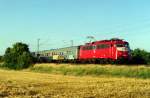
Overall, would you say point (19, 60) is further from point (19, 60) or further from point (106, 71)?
point (106, 71)

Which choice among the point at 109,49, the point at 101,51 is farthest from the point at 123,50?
the point at 101,51

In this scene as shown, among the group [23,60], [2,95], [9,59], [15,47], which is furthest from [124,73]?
[15,47]

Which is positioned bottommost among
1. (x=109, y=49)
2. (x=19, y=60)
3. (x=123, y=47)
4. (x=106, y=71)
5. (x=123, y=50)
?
(x=106, y=71)

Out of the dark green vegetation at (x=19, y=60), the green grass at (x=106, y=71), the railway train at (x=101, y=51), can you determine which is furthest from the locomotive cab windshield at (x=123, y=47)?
the dark green vegetation at (x=19, y=60)

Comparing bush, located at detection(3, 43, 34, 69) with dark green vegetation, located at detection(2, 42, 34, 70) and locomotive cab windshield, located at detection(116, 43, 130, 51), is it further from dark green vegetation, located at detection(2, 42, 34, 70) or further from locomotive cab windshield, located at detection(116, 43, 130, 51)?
locomotive cab windshield, located at detection(116, 43, 130, 51)

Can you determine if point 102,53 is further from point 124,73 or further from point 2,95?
point 2,95

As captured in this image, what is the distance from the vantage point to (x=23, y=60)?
9156cm

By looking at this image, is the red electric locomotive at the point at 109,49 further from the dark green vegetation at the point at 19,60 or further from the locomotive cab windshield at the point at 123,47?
the dark green vegetation at the point at 19,60

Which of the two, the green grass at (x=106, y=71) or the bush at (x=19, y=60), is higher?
the bush at (x=19, y=60)

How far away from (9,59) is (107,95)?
8232 centimetres

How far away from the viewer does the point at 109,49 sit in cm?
5609

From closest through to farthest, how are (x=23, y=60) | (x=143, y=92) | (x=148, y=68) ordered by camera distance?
(x=143, y=92)
(x=148, y=68)
(x=23, y=60)

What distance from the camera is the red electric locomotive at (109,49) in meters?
54.3

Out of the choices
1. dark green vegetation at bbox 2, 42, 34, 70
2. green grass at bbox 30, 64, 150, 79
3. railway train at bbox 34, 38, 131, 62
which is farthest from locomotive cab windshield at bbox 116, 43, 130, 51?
dark green vegetation at bbox 2, 42, 34, 70
